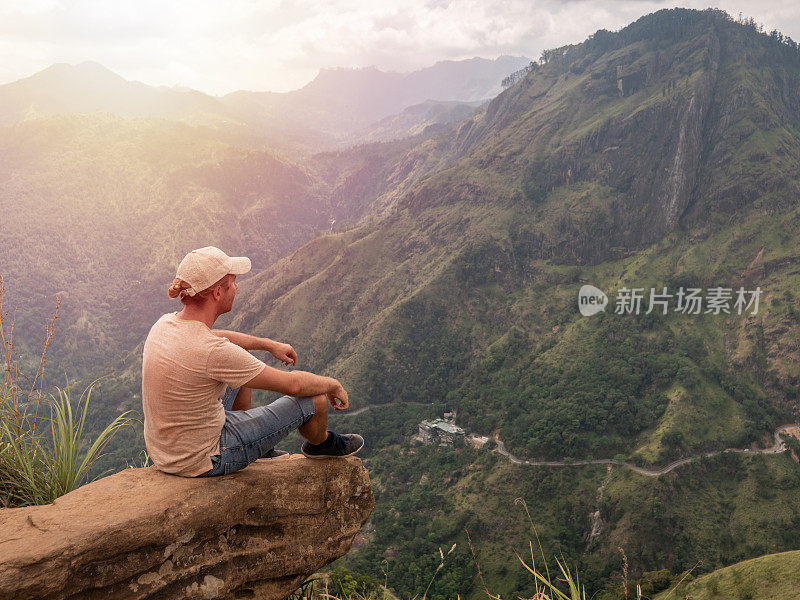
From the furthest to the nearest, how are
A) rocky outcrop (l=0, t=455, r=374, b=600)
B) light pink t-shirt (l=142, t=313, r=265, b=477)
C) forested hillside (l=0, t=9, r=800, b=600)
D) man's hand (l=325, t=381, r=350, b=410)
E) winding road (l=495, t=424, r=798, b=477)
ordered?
winding road (l=495, t=424, r=798, b=477) → forested hillside (l=0, t=9, r=800, b=600) → man's hand (l=325, t=381, r=350, b=410) → light pink t-shirt (l=142, t=313, r=265, b=477) → rocky outcrop (l=0, t=455, r=374, b=600)

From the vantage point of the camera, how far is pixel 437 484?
2318 inches

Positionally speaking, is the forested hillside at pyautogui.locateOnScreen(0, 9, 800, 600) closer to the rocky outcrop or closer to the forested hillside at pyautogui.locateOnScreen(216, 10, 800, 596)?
the forested hillside at pyautogui.locateOnScreen(216, 10, 800, 596)

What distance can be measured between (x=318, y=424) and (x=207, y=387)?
1.36 meters

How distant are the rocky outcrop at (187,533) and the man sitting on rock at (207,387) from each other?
0.33 metres

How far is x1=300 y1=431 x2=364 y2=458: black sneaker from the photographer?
5316mm

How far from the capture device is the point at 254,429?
464cm

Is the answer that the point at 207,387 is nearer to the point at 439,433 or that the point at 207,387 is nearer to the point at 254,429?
the point at 254,429

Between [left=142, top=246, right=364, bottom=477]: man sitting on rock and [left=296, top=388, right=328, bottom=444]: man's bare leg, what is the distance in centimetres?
1

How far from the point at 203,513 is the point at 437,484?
59.4 meters

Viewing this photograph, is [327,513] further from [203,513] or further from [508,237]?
[508,237]

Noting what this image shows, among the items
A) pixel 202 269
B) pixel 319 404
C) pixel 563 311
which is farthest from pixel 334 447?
pixel 563 311


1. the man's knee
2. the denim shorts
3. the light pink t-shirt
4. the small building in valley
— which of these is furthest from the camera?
the small building in valley

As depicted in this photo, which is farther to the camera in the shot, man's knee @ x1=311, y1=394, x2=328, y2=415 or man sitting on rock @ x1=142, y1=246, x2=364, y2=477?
man's knee @ x1=311, y1=394, x2=328, y2=415

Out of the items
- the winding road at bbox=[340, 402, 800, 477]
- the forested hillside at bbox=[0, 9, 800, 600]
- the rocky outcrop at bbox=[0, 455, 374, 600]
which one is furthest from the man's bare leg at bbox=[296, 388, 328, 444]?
the winding road at bbox=[340, 402, 800, 477]
